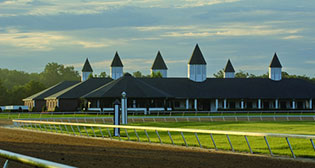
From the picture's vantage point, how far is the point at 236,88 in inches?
3268

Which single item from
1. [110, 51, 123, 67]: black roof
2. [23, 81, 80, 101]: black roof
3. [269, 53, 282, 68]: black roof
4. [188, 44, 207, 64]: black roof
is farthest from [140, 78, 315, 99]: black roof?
[23, 81, 80, 101]: black roof

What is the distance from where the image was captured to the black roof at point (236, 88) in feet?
262

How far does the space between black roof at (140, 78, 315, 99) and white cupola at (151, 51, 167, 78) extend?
1472 cm

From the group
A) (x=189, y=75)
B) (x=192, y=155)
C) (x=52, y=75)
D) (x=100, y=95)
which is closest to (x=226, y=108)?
(x=189, y=75)

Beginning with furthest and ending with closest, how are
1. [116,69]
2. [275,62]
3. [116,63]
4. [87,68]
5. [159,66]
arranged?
1. [87,68]
2. [159,66]
3. [116,63]
4. [116,69]
5. [275,62]

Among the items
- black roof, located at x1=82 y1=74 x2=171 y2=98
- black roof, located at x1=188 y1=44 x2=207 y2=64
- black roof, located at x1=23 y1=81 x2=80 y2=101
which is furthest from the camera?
black roof, located at x1=188 y1=44 x2=207 y2=64

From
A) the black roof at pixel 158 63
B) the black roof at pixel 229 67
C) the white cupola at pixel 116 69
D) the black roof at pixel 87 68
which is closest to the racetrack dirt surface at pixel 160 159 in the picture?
the white cupola at pixel 116 69

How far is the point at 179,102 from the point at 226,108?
7.04m

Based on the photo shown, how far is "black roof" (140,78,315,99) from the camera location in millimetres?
79875

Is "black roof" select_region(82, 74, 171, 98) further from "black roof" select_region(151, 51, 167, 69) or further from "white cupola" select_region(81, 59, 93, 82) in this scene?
"white cupola" select_region(81, 59, 93, 82)

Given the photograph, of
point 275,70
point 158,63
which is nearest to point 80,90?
point 158,63

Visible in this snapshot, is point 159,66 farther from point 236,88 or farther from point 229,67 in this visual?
point 236,88

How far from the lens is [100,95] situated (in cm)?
6956

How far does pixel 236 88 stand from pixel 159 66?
2264 centimetres
